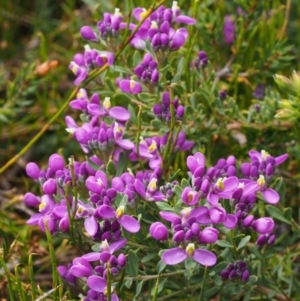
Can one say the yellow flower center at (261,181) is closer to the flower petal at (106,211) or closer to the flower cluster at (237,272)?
the flower cluster at (237,272)

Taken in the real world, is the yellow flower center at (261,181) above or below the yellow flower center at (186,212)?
below

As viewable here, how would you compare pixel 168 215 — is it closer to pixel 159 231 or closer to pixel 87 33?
pixel 159 231

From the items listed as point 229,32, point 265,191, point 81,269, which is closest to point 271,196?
point 265,191

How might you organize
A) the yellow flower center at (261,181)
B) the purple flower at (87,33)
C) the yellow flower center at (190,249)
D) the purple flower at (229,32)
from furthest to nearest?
1. the purple flower at (229,32)
2. the purple flower at (87,33)
3. the yellow flower center at (261,181)
4. the yellow flower center at (190,249)

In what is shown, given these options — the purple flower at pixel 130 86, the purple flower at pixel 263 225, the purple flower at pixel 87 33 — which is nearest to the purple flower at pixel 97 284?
the purple flower at pixel 263 225

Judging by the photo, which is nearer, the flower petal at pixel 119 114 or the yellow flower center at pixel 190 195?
the yellow flower center at pixel 190 195

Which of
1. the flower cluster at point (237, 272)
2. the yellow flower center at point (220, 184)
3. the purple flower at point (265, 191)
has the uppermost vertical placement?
the yellow flower center at point (220, 184)

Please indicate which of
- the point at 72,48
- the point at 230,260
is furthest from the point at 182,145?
the point at 72,48
